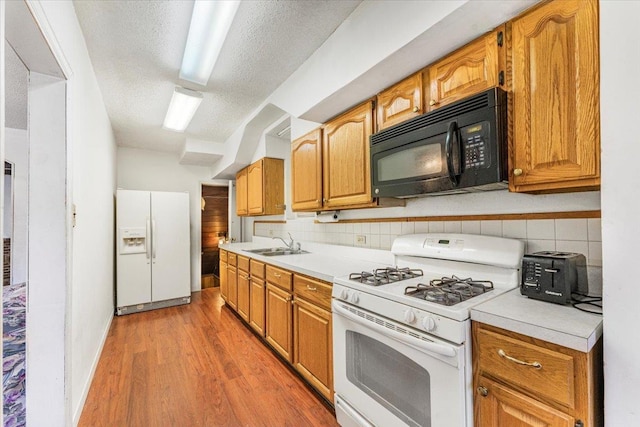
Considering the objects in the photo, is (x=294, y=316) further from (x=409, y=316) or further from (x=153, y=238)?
(x=153, y=238)

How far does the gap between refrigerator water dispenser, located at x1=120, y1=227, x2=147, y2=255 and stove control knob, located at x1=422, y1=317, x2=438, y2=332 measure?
3970 millimetres

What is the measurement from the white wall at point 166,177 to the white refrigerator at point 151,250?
0.71 metres

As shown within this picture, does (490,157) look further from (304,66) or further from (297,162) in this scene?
(297,162)

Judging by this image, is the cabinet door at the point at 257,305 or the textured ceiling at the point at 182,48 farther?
the cabinet door at the point at 257,305

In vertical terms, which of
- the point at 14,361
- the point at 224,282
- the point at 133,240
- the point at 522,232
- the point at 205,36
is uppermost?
the point at 205,36

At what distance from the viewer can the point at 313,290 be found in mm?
1893

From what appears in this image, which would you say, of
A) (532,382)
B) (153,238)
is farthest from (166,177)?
(532,382)

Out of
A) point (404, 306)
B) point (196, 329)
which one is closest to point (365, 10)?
point (404, 306)

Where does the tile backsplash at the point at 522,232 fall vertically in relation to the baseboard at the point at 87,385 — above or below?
above

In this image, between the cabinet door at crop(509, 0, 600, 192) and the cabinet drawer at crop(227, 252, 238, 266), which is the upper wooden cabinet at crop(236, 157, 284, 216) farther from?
the cabinet door at crop(509, 0, 600, 192)

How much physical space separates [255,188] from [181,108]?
4.26 ft

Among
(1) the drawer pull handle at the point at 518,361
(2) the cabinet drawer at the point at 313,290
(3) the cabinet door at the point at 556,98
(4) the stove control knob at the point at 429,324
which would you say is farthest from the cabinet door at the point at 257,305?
(3) the cabinet door at the point at 556,98

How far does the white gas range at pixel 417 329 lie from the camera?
1075 mm

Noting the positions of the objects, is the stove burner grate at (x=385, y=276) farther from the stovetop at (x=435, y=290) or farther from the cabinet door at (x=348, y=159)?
the cabinet door at (x=348, y=159)
